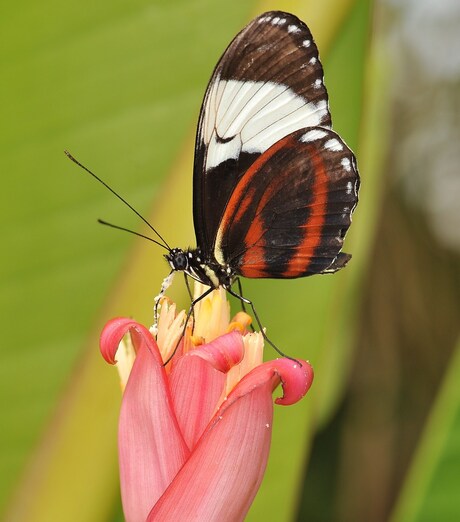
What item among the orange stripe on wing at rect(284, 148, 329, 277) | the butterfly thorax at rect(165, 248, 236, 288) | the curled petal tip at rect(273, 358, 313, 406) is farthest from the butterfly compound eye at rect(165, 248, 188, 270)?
the curled petal tip at rect(273, 358, 313, 406)

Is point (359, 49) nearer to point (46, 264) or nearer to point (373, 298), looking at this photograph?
point (46, 264)

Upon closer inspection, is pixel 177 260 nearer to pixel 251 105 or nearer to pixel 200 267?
pixel 200 267

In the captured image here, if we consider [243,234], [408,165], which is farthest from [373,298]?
[243,234]

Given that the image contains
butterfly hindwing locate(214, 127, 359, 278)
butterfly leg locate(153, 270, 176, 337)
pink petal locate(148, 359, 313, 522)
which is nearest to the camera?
pink petal locate(148, 359, 313, 522)

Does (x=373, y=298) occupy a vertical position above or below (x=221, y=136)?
below

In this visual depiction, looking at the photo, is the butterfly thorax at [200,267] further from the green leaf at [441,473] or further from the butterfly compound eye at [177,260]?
the green leaf at [441,473]

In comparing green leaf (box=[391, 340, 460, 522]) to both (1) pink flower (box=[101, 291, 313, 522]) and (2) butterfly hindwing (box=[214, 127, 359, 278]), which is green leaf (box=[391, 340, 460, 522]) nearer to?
(2) butterfly hindwing (box=[214, 127, 359, 278])
